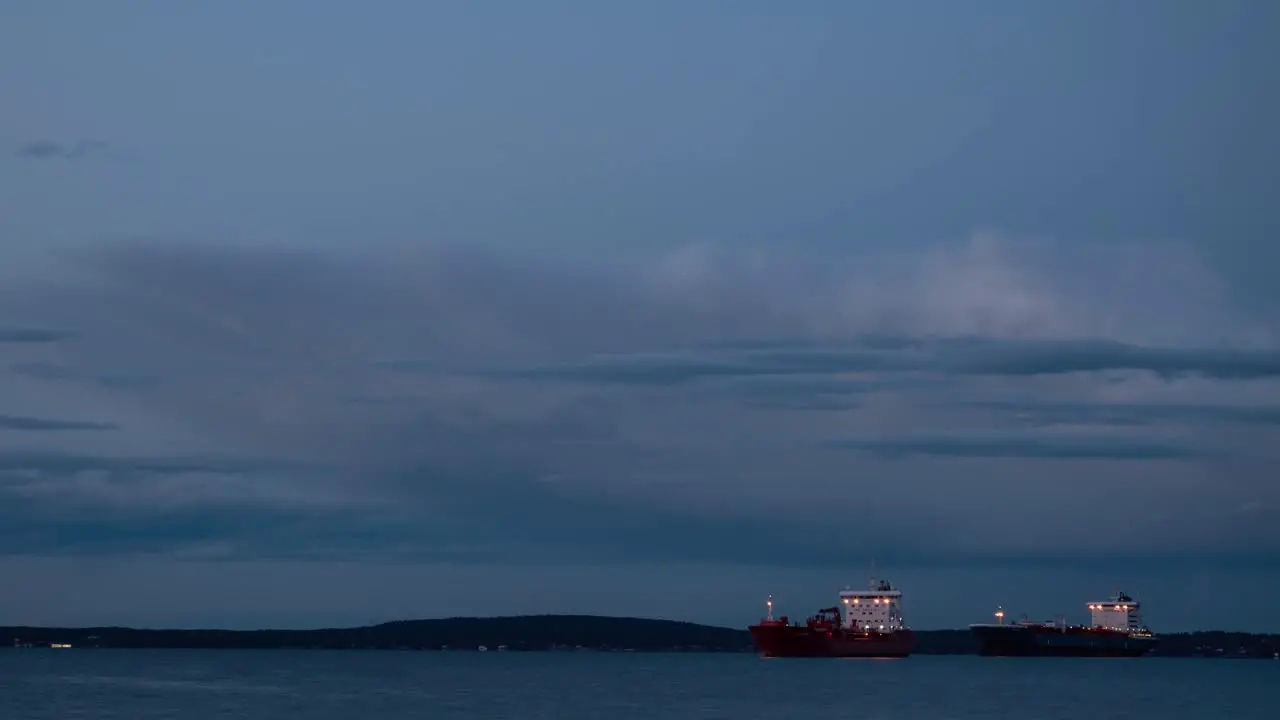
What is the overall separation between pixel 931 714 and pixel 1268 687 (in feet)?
299

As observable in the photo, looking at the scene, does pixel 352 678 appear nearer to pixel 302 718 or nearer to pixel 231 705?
pixel 231 705

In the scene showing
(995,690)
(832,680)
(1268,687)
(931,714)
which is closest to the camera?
(931,714)

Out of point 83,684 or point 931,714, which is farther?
point 83,684

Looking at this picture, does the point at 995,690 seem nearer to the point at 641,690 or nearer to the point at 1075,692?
the point at 1075,692

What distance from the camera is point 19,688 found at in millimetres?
144000

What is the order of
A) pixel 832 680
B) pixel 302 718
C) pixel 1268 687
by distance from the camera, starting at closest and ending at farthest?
pixel 302 718 → pixel 832 680 → pixel 1268 687

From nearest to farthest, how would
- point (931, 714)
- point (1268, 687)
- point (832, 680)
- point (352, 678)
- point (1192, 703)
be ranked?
point (931, 714)
point (1192, 703)
point (832, 680)
point (352, 678)
point (1268, 687)

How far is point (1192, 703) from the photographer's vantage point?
13612cm

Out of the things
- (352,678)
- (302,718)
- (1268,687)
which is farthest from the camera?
(1268,687)

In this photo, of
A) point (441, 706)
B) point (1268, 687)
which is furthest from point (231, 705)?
point (1268, 687)

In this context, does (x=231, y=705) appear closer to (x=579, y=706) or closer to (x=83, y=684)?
(x=579, y=706)

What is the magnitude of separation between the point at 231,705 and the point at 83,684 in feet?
161

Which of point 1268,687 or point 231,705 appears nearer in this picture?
point 231,705

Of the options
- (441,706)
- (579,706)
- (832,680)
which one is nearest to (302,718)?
(441,706)
